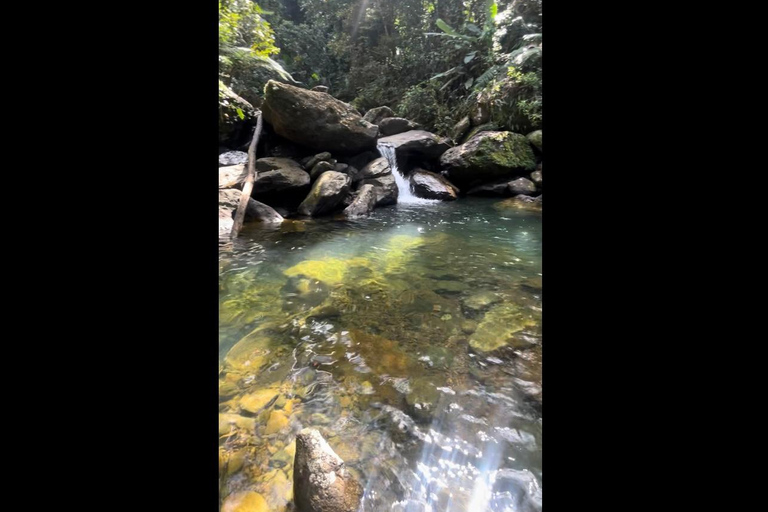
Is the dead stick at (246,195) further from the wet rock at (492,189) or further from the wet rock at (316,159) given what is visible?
the wet rock at (492,189)

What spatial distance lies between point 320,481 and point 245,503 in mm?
343

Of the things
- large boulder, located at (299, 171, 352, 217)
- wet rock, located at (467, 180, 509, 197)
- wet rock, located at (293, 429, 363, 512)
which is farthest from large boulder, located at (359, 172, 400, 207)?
wet rock, located at (293, 429, 363, 512)

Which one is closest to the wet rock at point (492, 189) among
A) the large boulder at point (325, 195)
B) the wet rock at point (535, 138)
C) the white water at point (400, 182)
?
the wet rock at point (535, 138)

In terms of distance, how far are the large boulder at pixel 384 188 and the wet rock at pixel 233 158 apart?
3266 mm

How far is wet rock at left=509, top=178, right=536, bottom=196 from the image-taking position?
33.1 ft

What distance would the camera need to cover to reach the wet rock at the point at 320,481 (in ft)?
4.23

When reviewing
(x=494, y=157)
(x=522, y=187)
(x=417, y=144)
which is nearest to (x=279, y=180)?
(x=417, y=144)

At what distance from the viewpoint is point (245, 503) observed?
1.36 m

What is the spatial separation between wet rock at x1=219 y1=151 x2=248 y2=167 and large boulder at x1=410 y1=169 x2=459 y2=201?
16.8 feet

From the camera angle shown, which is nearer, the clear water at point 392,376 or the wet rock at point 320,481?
the wet rock at point 320,481
